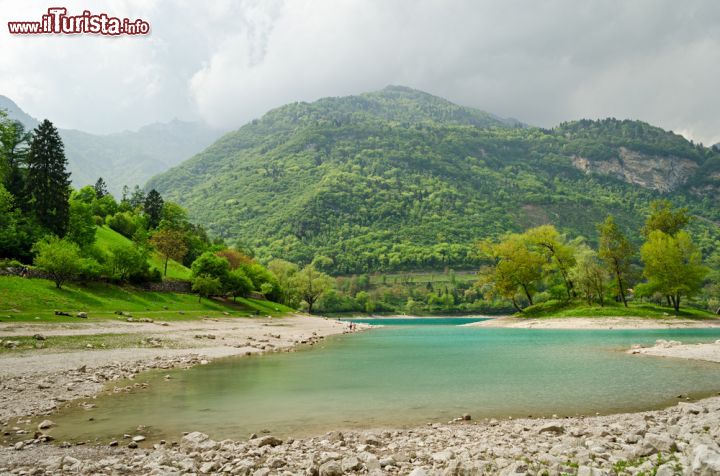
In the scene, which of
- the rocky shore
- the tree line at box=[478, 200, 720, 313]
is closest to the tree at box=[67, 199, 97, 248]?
the rocky shore

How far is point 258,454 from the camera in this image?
38.0 ft

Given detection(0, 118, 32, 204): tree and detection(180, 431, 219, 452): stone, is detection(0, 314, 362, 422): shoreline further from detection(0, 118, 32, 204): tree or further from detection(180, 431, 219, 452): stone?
detection(0, 118, 32, 204): tree

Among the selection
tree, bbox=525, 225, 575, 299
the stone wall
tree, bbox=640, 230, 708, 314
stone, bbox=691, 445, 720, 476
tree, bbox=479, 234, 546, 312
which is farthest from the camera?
tree, bbox=479, 234, 546, 312

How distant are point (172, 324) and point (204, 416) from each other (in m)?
38.9

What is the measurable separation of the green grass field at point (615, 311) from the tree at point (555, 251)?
214 inches

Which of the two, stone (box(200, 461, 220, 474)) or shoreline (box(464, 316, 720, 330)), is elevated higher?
stone (box(200, 461, 220, 474))

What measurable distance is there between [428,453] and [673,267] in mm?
93659

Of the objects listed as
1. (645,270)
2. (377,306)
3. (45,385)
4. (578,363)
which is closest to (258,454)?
(45,385)

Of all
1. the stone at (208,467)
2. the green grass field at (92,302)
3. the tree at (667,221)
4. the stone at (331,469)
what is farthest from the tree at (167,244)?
the tree at (667,221)

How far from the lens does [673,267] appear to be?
3398 inches

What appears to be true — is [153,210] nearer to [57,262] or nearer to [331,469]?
[57,262]

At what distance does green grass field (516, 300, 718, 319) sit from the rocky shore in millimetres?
77021

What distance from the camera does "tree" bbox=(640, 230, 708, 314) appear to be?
283 feet

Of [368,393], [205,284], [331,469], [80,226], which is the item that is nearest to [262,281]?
[205,284]
